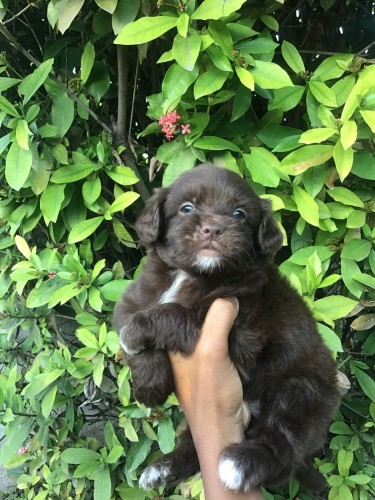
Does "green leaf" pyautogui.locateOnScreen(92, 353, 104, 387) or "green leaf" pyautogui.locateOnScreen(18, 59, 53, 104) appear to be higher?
"green leaf" pyautogui.locateOnScreen(18, 59, 53, 104)

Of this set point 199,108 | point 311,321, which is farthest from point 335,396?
point 199,108

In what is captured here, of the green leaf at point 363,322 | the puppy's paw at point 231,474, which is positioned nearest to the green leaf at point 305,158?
the green leaf at point 363,322

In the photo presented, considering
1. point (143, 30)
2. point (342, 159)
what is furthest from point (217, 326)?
point (143, 30)

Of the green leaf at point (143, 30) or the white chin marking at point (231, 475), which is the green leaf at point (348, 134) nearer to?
the green leaf at point (143, 30)

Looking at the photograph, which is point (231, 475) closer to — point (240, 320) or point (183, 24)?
point (240, 320)

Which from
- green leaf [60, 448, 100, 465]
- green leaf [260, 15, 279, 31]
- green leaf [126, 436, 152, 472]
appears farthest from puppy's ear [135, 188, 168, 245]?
green leaf [60, 448, 100, 465]

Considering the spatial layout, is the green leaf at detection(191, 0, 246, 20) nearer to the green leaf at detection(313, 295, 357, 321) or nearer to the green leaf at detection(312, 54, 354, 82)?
the green leaf at detection(312, 54, 354, 82)

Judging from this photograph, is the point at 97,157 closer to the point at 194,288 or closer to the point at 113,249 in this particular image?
the point at 113,249
